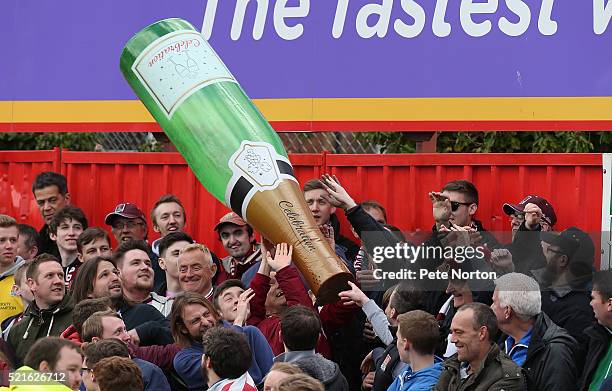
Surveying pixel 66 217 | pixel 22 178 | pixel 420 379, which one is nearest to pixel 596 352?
pixel 420 379

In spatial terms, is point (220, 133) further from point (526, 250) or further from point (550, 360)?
point (550, 360)

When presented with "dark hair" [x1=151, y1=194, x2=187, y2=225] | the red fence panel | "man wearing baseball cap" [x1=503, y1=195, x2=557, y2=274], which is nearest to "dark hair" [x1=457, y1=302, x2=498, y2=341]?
"man wearing baseball cap" [x1=503, y1=195, x2=557, y2=274]

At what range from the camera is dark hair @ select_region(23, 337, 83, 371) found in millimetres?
7445

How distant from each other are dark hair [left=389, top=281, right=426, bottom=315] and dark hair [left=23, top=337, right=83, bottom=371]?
222 centimetres

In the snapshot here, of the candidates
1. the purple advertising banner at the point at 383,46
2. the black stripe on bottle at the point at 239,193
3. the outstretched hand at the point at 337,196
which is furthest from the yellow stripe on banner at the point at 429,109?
the black stripe on bottle at the point at 239,193

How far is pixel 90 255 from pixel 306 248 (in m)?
1.94

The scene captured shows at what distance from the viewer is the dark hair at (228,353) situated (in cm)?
766

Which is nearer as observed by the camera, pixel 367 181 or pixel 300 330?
pixel 300 330

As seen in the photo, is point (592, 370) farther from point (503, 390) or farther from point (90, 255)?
point (90, 255)

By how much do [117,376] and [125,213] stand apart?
429cm

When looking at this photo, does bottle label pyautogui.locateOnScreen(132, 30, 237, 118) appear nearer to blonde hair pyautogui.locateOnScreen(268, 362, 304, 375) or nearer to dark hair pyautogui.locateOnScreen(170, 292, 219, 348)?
dark hair pyautogui.locateOnScreen(170, 292, 219, 348)

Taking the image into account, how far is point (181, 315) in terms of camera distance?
848cm

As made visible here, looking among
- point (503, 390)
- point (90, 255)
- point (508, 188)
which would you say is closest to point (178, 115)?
point (90, 255)

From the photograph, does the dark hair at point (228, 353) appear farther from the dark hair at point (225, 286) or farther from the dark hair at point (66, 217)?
the dark hair at point (66, 217)
